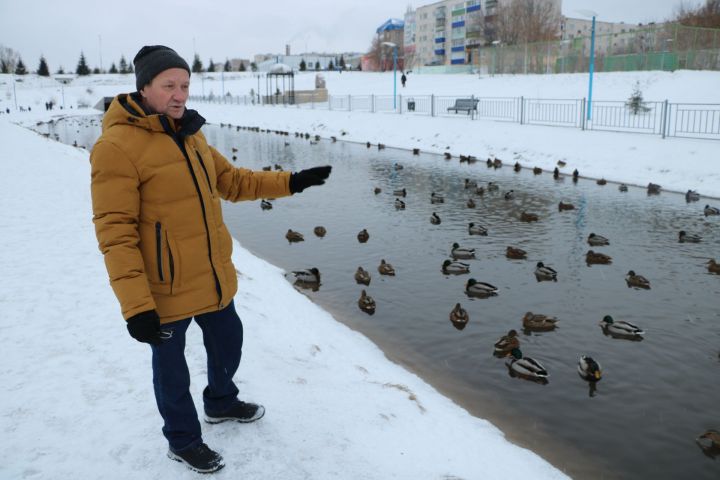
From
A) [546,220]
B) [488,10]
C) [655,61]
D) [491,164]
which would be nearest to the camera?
[546,220]

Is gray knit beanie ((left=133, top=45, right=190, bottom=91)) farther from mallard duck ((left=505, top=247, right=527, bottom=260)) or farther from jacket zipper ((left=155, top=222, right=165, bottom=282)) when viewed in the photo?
mallard duck ((left=505, top=247, right=527, bottom=260))

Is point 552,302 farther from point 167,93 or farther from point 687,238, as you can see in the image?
point 167,93

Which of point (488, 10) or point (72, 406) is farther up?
point (488, 10)

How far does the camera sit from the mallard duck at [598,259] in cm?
1088

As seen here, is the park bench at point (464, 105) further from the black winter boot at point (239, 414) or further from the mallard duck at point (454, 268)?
the black winter boot at point (239, 414)

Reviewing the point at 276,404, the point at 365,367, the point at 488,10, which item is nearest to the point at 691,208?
the point at 365,367

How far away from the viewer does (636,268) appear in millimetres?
10602

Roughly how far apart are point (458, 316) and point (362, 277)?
2.17 metres

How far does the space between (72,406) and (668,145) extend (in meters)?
20.2

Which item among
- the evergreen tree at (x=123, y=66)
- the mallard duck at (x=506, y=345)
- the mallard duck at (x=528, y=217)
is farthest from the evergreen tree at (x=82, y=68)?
the mallard duck at (x=506, y=345)

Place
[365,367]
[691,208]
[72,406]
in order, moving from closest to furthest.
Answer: [72,406], [365,367], [691,208]

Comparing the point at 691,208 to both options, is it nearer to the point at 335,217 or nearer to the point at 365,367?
the point at 335,217

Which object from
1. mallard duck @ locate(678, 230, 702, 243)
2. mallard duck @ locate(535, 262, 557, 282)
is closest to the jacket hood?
mallard duck @ locate(535, 262, 557, 282)

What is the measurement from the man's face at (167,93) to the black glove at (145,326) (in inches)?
42.9
